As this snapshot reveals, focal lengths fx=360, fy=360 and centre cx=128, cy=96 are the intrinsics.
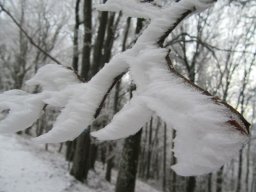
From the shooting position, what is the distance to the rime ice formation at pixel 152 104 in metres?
0.65

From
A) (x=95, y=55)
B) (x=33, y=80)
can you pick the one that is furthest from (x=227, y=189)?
(x=33, y=80)

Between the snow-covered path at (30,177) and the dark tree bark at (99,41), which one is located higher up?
the dark tree bark at (99,41)

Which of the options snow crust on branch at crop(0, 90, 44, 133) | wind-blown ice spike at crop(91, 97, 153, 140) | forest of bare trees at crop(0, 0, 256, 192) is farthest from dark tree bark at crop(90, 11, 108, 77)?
wind-blown ice spike at crop(91, 97, 153, 140)

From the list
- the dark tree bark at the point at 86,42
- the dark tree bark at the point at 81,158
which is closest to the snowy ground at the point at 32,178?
the dark tree bark at the point at 81,158

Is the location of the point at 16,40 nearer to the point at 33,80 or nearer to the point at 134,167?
the point at 134,167

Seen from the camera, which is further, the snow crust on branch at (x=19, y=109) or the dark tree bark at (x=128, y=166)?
the dark tree bark at (x=128, y=166)

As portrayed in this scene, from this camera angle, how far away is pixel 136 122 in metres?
0.88

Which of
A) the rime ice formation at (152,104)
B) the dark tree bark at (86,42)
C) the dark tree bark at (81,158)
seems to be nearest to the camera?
Result: the rime ice formation at (152,104)

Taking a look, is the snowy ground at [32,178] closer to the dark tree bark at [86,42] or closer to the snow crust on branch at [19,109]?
the dark tree bark at [86,42]

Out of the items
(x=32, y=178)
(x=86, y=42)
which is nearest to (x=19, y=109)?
(x=32, y=178)

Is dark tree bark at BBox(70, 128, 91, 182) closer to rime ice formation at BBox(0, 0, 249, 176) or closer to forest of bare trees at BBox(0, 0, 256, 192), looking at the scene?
forest of bare trees at BBox(0, 0, 256, 192)

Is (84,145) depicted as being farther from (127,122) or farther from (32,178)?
(127,122)

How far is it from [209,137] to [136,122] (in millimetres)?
270

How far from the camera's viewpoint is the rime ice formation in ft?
2.12
